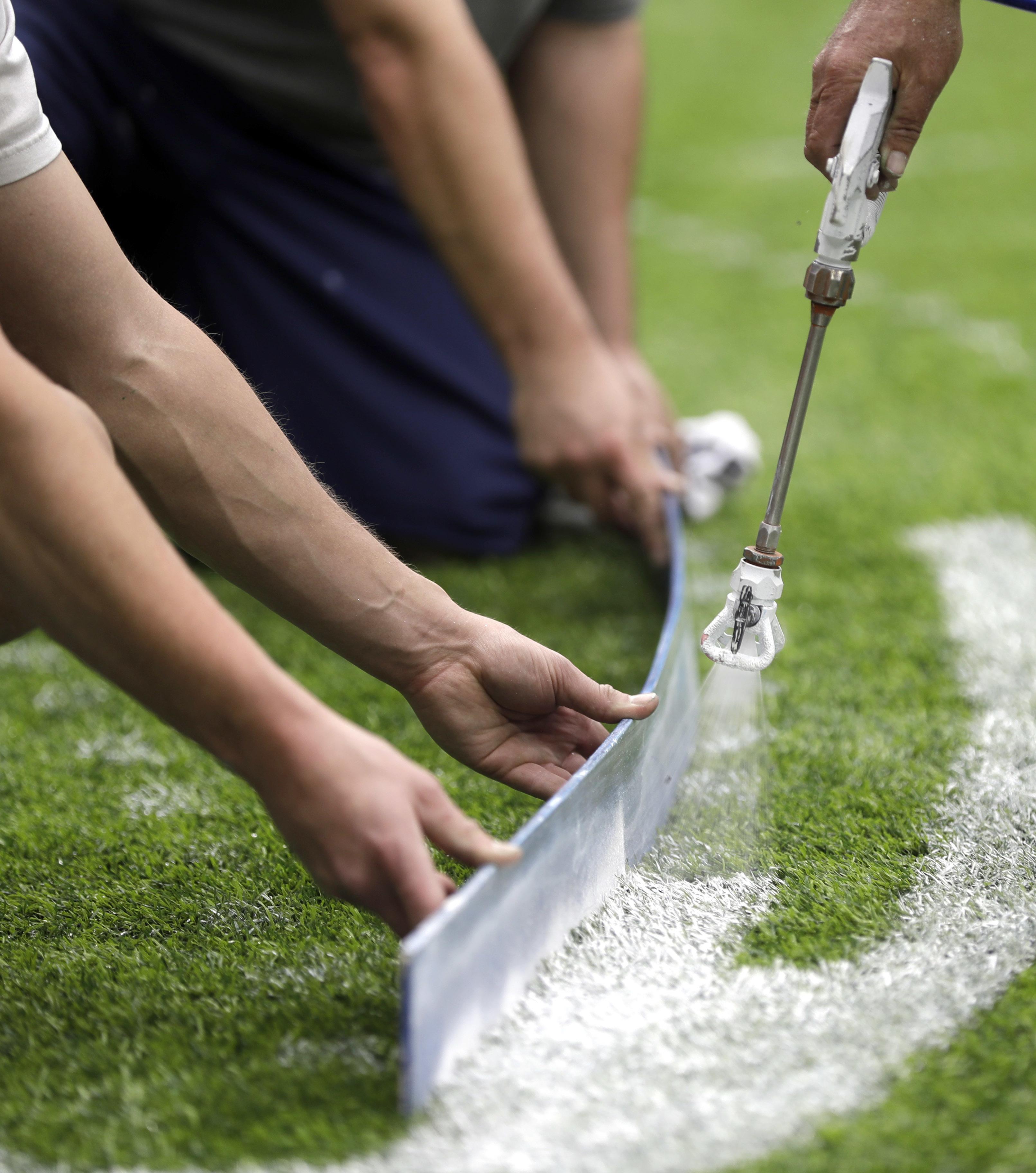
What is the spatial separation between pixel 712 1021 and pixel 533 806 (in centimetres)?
37

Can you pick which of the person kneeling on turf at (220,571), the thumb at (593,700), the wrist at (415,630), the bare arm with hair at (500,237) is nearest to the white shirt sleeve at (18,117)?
the person kneeling on turf at (220,571)

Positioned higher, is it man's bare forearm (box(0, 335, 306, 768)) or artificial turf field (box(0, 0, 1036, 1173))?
man's bare forearm (box(0, 335, 306, 768))

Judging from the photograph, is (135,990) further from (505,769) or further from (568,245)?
(568,245)

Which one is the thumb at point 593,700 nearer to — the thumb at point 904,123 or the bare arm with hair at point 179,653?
the bare arm with hair at point 179,653

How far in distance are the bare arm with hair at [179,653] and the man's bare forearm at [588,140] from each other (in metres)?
1.37

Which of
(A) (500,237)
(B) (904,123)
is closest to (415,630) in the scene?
(B) (904,123)

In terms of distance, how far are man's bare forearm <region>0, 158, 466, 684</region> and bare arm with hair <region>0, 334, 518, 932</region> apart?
202 mm

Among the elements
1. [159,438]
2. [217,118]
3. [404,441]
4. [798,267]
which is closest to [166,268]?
[217,118]

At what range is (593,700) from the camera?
1.06 m

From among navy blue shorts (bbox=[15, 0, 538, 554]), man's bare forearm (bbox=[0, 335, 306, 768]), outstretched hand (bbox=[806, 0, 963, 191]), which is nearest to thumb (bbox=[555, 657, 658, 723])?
man's bare forearm (bbox=[0, 335, 306, 768])

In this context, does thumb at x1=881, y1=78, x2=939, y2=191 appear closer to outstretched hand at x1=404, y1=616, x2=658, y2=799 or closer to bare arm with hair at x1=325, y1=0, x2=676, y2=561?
outstretched hand at x1=404, y1=616, x2=658, y2=799

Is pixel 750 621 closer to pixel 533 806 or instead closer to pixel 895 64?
pixel 533 806

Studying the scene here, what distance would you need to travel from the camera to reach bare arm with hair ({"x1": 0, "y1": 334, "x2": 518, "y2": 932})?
779 mm

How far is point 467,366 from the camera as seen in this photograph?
2107mm
